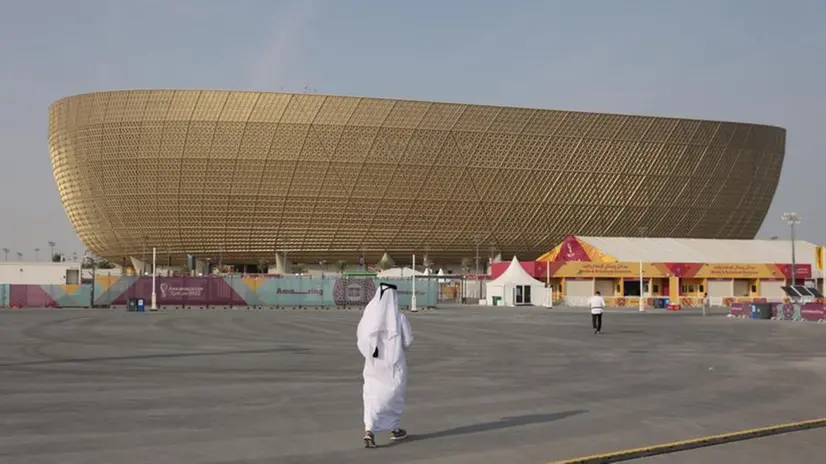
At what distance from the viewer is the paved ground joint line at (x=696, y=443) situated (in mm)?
8422

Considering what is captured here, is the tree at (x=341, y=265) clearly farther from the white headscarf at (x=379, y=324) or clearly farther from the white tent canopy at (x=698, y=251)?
the white headscarf at (x=379, y=324)

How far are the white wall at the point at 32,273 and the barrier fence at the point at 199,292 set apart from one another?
96.3ft

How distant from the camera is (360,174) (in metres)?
105

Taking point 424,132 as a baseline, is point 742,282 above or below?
below

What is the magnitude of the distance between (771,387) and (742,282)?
225 feet

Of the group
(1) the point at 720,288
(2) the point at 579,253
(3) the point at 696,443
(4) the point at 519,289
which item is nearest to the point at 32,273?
(4) the point at 519,289

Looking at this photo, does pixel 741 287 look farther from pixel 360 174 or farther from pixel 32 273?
pixel 32 273

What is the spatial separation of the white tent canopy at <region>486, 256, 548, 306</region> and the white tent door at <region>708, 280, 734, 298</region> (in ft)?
57.0

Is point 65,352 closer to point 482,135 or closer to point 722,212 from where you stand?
point 482,135

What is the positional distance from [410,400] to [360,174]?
9258 centimetres

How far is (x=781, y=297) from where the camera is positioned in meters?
78.8

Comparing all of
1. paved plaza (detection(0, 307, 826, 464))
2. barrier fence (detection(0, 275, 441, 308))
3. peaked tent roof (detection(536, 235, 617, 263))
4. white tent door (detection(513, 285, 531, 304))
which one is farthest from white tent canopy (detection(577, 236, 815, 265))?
paved plaza (detection(0, 307, 826, 464))

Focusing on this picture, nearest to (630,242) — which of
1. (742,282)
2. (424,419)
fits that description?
(742,282)

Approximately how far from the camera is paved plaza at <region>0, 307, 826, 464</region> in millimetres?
8867
